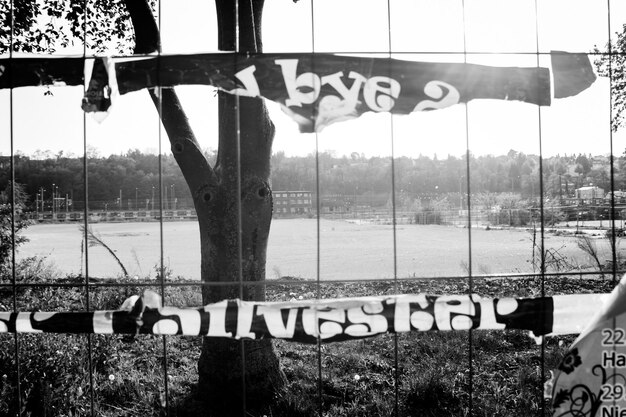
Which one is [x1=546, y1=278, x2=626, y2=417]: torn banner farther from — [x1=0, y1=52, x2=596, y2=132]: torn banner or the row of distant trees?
the row of distant trees

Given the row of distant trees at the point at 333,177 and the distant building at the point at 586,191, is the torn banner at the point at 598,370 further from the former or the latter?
the distant building at the point at 586,191

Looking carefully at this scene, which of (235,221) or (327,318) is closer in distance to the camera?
(327,318)

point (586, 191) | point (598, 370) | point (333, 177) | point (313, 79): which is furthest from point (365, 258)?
point (586, 191)

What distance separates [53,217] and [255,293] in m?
32.3

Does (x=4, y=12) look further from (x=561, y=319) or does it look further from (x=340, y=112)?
(x=561, y=319)

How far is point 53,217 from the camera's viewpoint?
30594 mm

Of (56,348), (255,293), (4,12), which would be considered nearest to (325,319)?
(255,293)

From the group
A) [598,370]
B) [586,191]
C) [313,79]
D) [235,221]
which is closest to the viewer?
[598,370]

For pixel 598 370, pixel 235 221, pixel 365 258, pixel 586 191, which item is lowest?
pixel 365 258

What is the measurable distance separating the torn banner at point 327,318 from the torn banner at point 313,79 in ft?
3.76

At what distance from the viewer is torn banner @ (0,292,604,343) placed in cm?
252

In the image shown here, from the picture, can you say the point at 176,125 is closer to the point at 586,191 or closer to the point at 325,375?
the point at 325,375

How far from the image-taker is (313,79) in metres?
2.66

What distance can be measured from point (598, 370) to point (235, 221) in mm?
2620
